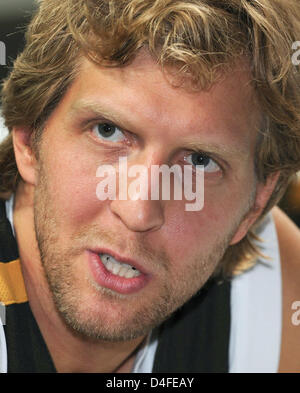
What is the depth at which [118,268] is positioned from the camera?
128 cm

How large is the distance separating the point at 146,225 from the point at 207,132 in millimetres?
209

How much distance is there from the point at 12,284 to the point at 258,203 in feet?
1.90

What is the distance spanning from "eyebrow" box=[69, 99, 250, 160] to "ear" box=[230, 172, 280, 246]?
230 millimetres

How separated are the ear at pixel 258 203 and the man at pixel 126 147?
0.13ft

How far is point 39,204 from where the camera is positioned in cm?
131

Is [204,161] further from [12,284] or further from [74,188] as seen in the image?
[12,284]

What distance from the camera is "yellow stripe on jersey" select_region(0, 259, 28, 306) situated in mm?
1310

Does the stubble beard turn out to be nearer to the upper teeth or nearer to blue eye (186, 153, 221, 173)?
the upper teeth

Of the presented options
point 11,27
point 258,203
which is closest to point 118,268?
A: point 258,203

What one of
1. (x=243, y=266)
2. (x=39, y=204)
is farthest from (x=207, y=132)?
(x=243, y=266)

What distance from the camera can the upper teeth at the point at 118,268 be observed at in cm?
128

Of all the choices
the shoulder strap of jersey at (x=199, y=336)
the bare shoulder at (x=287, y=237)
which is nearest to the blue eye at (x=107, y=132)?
the shoulder strap of jersey at (x=199, y=336)
